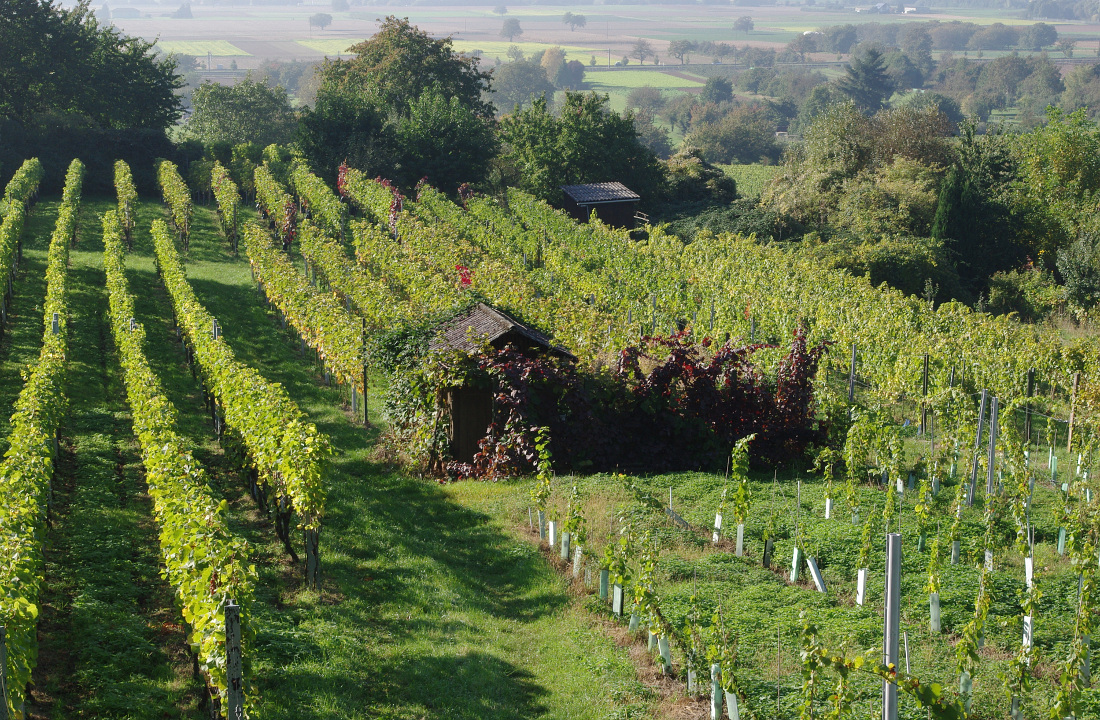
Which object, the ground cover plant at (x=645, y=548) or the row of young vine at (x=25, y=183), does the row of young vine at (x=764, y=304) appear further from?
the row of young vine at (x=25, y=183)

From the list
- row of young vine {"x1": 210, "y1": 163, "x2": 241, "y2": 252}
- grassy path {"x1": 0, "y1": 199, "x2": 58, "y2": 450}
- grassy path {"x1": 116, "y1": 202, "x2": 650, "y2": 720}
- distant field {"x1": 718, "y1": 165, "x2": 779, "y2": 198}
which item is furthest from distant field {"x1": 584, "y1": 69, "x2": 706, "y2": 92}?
grassy path {"x1": 116, "y1": 202, "x2": 650, "y2": 720}

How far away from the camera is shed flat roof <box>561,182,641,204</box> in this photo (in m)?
36.8

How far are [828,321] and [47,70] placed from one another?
37.4 meters

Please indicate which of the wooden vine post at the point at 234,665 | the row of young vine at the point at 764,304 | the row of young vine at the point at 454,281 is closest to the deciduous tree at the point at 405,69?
the row of young vine at the point at 764,304

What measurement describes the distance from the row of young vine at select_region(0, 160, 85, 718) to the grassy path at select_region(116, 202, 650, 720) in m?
1.54

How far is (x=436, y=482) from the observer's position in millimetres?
12594

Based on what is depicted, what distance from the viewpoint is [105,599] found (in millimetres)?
8438

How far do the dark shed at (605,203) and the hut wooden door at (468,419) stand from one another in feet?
80.6

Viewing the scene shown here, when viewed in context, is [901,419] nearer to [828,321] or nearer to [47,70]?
[828,321]

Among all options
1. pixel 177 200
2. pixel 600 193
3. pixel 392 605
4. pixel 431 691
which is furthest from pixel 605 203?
pixel 431 691

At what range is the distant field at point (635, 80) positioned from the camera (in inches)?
6654

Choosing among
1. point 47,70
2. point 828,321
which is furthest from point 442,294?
point 47,70

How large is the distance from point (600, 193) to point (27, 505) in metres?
31.0

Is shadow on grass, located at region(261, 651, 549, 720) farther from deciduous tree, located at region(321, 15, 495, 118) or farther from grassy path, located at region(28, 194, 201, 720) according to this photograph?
deciduous tree, located at region(321, 15, 495, 118)
